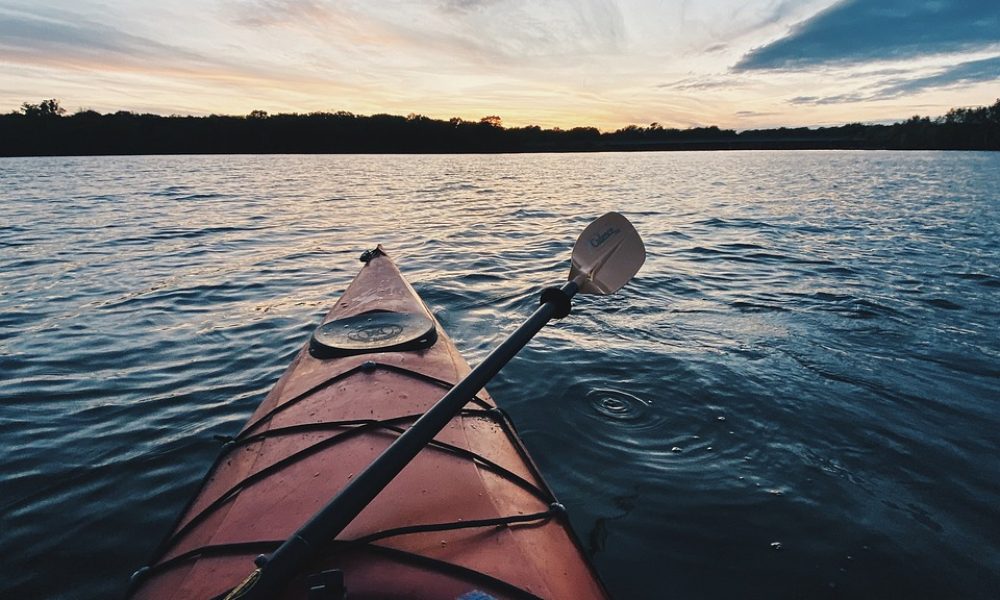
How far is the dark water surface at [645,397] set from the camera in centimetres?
303

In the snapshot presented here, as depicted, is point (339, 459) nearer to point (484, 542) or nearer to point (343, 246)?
point (484, 542)

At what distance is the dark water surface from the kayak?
0.96 meters

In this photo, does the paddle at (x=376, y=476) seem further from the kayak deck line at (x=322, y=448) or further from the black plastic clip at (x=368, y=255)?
the black plastic clip at (x=368, y=255)

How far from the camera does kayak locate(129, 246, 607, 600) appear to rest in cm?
175

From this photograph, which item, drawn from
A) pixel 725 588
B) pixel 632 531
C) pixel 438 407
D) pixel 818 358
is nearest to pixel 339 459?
pixel 438 407

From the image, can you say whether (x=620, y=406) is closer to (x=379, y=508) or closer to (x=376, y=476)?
(x=379, y=508)

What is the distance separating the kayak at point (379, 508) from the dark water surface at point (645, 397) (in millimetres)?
956

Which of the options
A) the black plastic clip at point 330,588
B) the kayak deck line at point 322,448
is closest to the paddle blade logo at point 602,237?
the kayak deck line at point 322,448

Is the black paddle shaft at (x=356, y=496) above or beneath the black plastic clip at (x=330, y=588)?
above

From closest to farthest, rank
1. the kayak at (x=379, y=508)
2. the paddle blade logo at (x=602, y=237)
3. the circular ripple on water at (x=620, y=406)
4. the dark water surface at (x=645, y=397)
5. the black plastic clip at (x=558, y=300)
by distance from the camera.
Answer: the kayak at (x=379, y=508), the black plastic clip at (x=558, y=300), the dark water surface at (x=645, y=397), the paddle blade logo at (x=602, y=237), the circular ripple on water at (x=620, y=406)

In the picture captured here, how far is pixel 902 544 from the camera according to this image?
3.04m

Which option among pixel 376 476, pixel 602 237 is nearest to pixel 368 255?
pixel 602 237

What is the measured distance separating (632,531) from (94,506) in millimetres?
3524

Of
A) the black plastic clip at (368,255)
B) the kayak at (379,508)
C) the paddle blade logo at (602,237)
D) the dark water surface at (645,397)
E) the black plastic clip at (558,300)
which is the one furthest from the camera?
the black plastic clip at (368,255)
